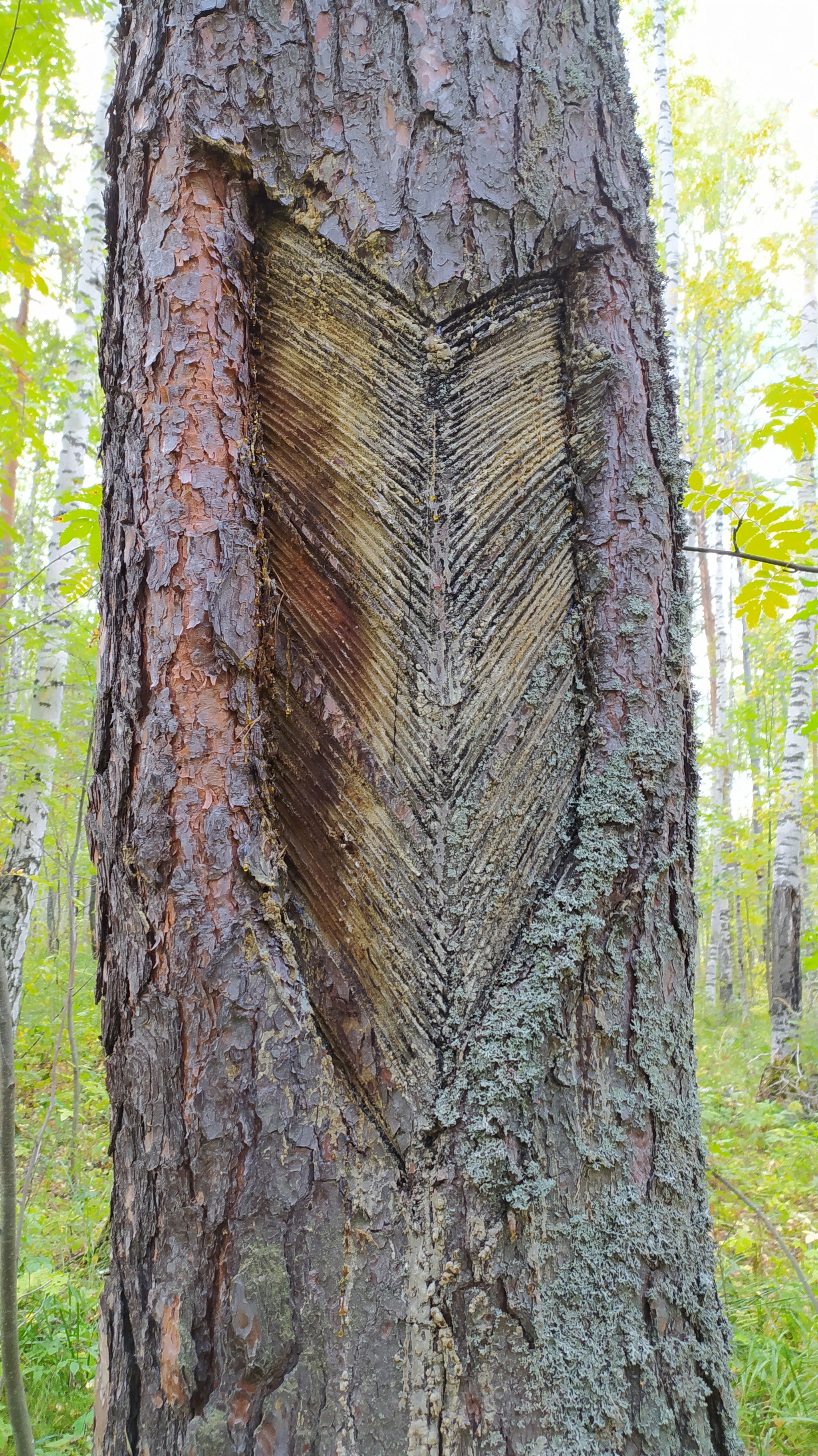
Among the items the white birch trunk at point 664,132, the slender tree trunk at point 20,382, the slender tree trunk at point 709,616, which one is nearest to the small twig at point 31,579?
the slender tree trunk at point 20,382

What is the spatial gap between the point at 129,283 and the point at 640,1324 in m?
1.56

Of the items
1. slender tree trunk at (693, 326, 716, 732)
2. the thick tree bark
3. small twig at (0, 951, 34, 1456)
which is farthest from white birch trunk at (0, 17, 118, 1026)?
slender tree trunk at (693, 326, 716, 732)

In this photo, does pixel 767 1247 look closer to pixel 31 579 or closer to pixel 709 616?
pixel 31 579

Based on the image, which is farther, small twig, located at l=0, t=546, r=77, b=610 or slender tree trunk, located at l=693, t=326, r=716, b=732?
slender tree trunk, located at l=693, t=326, r=716, b=732

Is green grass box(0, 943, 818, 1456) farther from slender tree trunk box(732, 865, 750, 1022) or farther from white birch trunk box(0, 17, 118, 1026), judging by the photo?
slender tree trunk box(732, 865, 750, 1022)

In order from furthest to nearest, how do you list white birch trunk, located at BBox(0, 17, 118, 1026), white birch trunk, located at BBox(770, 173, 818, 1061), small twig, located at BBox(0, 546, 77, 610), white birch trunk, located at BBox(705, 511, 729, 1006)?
white birch trunk, located at BBox(705, 511, 729, 1006) → white birch trunk, located at BBox(770, 173, 818, 1061) → white birch trunk, located at BBox(0, 17, 118, 1026) → small twig, located at BBox(0, 546, 77, 610)

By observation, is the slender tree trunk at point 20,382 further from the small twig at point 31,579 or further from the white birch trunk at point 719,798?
the white birch trunk at point 719,798

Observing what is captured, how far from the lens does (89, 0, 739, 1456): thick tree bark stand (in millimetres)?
836

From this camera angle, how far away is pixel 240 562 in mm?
1000

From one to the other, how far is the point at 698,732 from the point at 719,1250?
2.90 m

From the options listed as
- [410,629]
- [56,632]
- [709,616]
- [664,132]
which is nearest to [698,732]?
[410,629]

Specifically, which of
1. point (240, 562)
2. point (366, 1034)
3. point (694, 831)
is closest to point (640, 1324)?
point (366, 1034)

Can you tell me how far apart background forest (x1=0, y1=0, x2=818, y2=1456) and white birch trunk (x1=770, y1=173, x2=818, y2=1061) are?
0.28 ft

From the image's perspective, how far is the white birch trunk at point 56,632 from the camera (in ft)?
17.2
